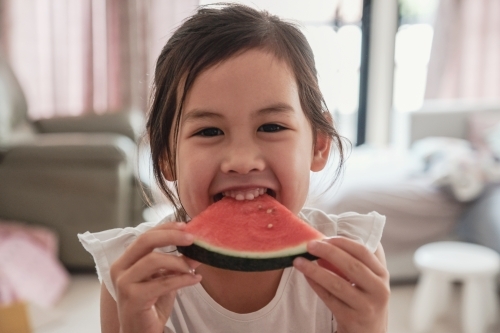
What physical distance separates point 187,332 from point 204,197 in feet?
1.10

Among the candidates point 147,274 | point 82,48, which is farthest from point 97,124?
point 147,274

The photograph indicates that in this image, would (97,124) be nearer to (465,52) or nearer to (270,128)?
(270,128)

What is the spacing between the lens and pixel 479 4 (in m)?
4.80

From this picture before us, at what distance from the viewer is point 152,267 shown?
74cm

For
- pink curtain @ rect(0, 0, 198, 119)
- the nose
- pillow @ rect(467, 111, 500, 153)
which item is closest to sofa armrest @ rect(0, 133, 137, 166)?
pink curtain @ rect(0, 0, 198, 119)

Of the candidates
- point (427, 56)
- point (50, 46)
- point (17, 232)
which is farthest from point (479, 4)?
point (17, 232)

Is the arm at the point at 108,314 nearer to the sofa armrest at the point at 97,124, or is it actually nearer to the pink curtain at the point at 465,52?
the sofa armrest at the point at 97,124

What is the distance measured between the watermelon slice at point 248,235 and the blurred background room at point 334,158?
0.41 meters

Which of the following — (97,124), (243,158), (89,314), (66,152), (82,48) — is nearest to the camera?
(243,158)

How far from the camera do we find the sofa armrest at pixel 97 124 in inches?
146

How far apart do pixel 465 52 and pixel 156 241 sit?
4.94m

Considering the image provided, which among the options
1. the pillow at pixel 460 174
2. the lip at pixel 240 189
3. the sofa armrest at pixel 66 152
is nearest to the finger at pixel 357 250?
the lip at pixel 240 189

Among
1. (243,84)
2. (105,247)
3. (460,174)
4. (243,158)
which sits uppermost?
(243,84)

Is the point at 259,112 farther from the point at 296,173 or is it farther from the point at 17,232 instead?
the point at 17,232
